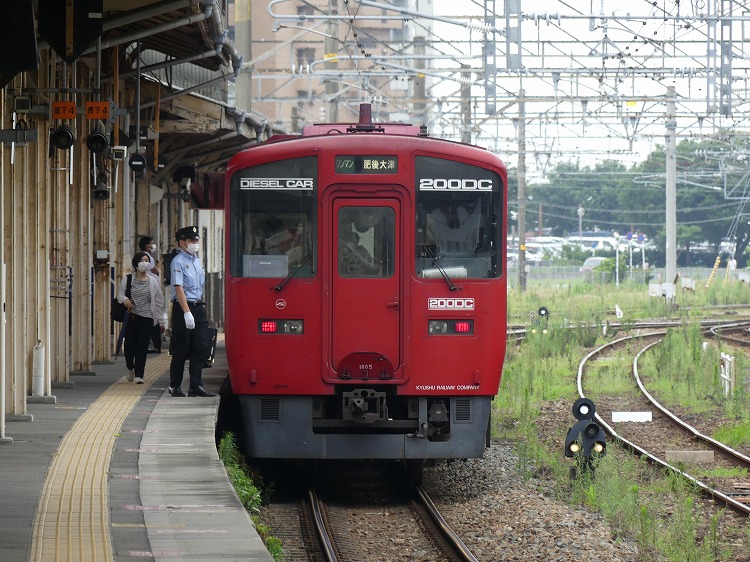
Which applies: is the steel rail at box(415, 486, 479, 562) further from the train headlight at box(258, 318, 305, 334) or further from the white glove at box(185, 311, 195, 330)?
the white glove at box(185, 311, 195, 330)

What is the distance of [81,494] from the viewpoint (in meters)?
7.88

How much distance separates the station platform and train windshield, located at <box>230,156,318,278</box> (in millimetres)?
1376

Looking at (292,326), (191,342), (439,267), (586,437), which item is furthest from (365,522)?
(191,342)

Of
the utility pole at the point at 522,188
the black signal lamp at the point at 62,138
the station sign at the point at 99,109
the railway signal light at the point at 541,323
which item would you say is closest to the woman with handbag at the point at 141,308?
the black signal lamp at the point at 62,138

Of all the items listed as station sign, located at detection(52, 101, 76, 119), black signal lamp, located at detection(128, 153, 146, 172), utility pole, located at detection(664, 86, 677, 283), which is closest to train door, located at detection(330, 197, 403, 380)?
station sign, located at detection(52, 101, 76, 119)

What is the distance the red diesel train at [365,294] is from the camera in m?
10.2

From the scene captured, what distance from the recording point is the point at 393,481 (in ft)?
38.7

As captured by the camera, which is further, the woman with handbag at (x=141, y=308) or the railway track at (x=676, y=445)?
the woman with handbag at (x=141, y=308)

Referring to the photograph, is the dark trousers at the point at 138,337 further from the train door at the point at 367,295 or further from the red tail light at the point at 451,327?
the red tail light at the point at 451,327

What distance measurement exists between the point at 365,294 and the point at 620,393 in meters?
9.56

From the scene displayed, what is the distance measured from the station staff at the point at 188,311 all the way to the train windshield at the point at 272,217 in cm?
163

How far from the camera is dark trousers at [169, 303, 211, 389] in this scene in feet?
39.9

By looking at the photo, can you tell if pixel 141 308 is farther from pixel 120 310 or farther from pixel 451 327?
pixel 451 327

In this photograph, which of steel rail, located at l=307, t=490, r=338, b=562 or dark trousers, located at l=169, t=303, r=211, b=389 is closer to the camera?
steel rail, located at l=307, t=490, r=338, b=562
